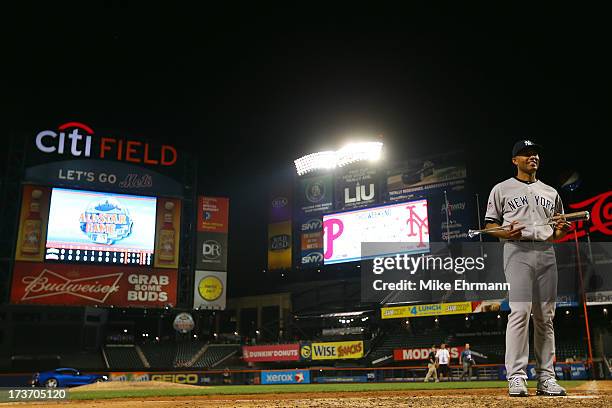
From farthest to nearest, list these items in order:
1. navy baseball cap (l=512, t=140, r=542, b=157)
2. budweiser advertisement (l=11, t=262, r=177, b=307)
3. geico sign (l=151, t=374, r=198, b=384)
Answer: budweiser advertisement (l=11, t=262, r=177, b=307) → geico sign (l=151, t=374, r=198, b=384) → navy baseball cap (l=512, t=140, r=542, b=157)

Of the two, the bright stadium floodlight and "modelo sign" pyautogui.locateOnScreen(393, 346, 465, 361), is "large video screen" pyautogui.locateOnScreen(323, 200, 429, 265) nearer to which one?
the bright stadium floodlight

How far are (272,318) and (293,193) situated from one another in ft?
35.6

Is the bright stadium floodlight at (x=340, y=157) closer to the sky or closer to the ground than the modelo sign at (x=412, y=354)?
closer to the sky

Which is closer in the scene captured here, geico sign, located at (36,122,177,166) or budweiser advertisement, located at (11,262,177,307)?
budweiser advertisement, located at (11,262,177,307)

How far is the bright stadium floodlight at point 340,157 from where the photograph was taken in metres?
31.4

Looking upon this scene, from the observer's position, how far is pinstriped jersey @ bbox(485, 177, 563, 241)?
4719 millimetres

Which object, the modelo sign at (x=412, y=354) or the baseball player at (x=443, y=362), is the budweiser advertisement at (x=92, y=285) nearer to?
the modelo sign at (x=412, y=354)

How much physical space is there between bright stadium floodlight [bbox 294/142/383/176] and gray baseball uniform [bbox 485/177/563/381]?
26716mm

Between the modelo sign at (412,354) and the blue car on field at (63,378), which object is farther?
the modelo sign at (412,354)

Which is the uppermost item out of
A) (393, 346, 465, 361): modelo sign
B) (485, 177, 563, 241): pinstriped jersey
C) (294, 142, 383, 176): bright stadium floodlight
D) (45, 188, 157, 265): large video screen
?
(294, 142, 383, 176): bright stadium floodlight

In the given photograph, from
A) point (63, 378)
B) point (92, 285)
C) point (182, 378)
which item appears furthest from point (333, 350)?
point (92, 285)

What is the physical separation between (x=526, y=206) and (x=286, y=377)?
18842 millimetres

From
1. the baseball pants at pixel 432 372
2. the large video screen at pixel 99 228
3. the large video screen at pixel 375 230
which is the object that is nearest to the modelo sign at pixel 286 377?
the baseball pants at pixel 432 372

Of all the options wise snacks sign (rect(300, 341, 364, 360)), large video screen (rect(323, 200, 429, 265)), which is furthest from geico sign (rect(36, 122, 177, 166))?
wise snacks sign (rect(300, 341, 364, 360))
